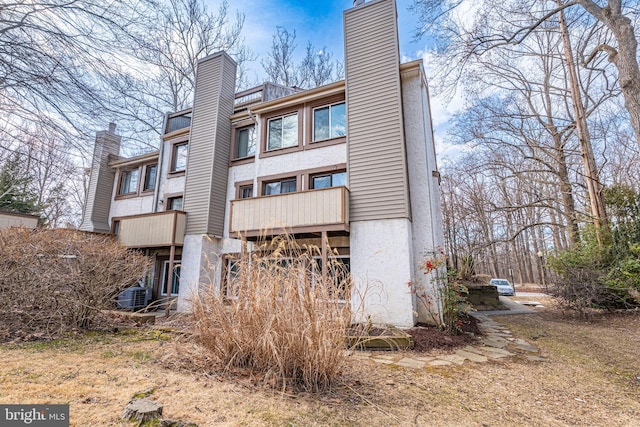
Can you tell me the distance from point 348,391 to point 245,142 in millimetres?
10916

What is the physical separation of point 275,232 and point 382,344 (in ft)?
15.3

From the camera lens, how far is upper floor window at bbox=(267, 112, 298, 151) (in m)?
10.8

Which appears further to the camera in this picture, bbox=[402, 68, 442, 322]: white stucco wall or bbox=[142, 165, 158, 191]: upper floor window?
bbox=[142, 165, 158, 191]: upper floor window

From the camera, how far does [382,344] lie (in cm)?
571

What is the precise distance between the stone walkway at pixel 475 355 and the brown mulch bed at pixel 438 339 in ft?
0.66

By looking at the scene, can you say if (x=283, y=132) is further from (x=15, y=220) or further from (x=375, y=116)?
(x=15, y=220)

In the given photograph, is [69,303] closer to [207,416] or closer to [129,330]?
[129,330]

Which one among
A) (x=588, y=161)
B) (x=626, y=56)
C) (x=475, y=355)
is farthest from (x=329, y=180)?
(x=588, y=161)

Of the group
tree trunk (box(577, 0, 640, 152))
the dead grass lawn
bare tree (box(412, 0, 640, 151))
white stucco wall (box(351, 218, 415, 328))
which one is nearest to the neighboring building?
white stucco wall (box(351, 218, 415, 328))

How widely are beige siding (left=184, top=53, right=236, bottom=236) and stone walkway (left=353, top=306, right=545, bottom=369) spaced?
7999mm

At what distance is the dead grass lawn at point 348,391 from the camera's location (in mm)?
2590

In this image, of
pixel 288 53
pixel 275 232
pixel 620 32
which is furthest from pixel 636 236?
pixel 288 53

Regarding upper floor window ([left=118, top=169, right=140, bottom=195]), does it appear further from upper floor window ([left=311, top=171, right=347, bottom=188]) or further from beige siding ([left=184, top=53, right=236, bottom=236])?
upper floor window ([left=311, top=171, right=347, bottom=188])

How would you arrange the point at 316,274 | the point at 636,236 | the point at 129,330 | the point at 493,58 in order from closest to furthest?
the point at 316,274 → the point at 129,330 → the point at 636,236 → the point at 493,58
